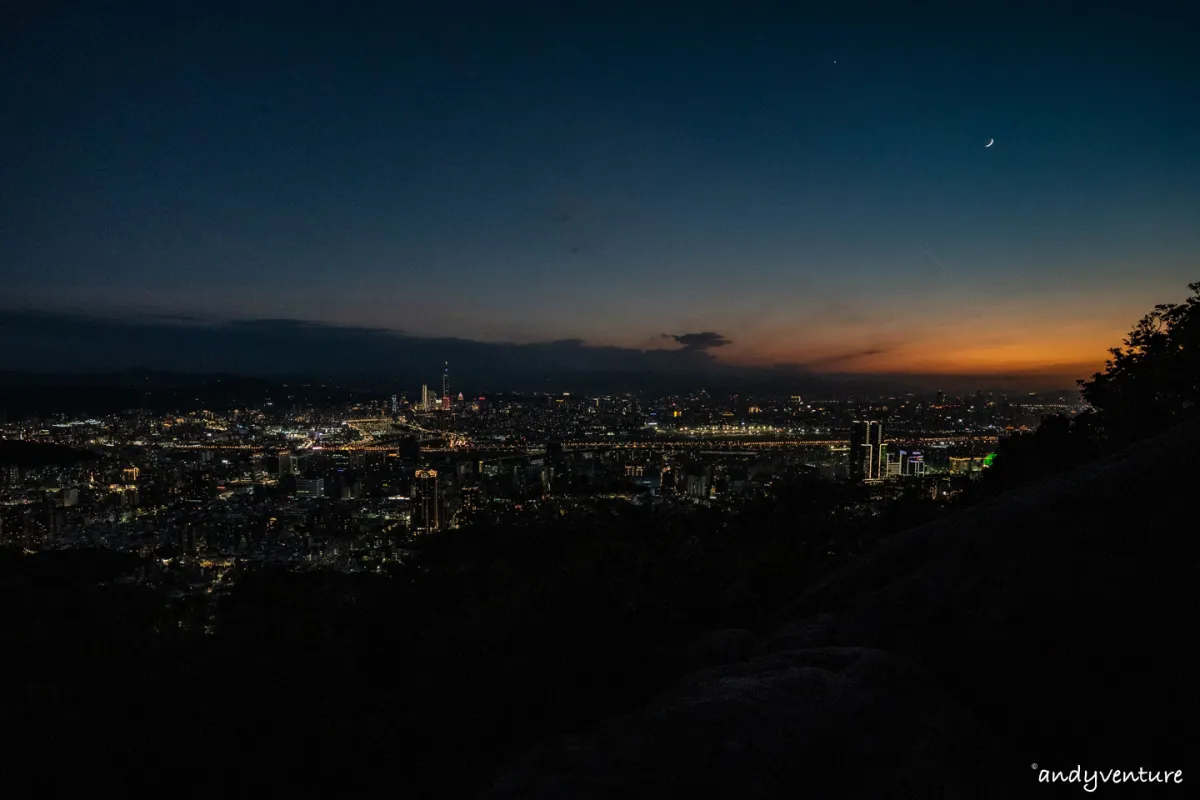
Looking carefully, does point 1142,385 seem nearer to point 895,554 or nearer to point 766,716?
point 895,554

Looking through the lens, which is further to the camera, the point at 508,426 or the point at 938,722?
the point at 508,426

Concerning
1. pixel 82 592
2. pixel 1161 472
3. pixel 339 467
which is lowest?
pixel 339 467

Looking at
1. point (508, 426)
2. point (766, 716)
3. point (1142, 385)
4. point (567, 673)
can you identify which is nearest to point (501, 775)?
point (567, 673)

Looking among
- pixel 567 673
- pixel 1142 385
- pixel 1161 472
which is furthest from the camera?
pixel 1142 385

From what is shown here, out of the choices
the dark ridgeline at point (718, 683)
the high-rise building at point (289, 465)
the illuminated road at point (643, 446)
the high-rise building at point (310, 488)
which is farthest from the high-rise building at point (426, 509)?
the illuminated road at point (643, 446)

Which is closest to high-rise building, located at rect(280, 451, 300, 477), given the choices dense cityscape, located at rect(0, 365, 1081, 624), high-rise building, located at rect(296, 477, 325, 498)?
dense cityscape, located at rect(0, 365, 1081, 624)

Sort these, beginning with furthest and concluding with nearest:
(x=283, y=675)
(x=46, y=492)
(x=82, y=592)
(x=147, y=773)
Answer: (x=46, y=492)
(x=82, y=592)
(x=283, y=675)
(x=147, y=773)

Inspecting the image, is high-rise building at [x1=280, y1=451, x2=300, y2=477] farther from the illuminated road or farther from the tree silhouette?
the tree silhouette
